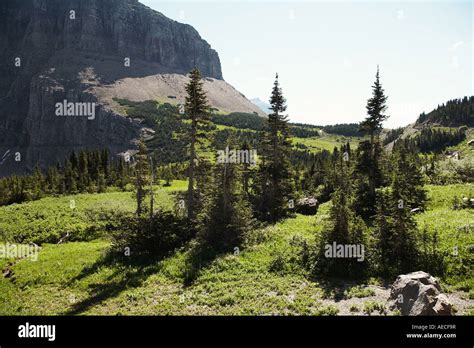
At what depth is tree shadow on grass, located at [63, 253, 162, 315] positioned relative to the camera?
2047cm

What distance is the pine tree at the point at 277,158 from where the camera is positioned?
39.5 meters

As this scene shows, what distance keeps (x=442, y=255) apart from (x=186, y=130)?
80.7ft

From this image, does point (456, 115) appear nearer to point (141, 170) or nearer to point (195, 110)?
point (195, 110)

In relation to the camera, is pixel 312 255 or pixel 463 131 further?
pixel 463 131

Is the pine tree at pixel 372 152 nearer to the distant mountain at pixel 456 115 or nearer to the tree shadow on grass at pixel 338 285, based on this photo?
the tree shadow on grass at pixel 338 285

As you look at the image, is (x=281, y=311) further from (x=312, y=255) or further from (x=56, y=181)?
(x=56, y=181)

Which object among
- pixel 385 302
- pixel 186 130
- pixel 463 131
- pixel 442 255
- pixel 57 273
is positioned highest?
pixel 463 131

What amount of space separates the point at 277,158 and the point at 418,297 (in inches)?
1056

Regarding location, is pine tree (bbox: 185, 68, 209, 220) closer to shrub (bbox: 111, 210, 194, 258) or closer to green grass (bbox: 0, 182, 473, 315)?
shrub (bbox: 111, 210, 194, 258)

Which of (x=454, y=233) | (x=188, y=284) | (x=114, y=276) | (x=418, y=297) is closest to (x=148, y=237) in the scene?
(x=114, y=276)

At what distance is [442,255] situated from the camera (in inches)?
809

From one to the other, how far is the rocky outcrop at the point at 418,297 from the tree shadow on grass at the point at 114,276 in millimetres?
16239
